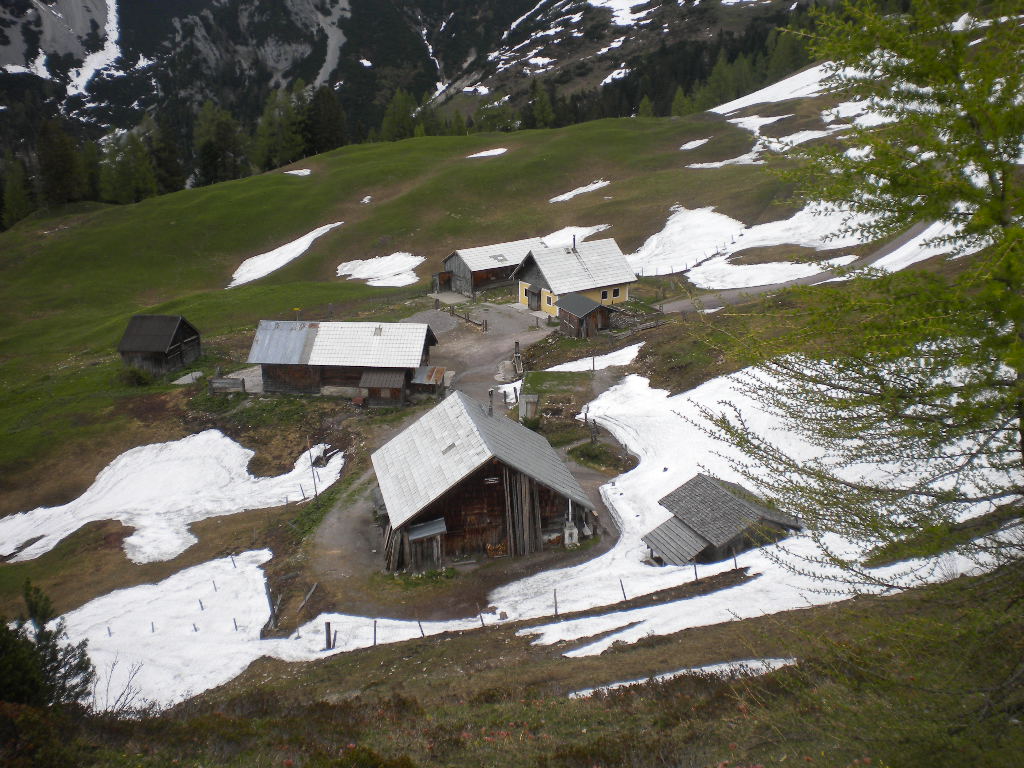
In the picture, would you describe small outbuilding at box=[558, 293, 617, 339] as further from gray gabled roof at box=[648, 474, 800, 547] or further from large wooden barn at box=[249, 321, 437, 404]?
gray gabled roof at box=[648, 474, 800, 547]

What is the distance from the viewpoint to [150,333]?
4875 centimetres

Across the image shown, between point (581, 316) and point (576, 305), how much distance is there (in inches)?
63.8

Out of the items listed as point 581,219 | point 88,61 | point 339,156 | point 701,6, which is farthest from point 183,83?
point 581,219

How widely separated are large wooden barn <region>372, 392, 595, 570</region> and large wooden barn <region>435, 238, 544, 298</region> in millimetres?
35814

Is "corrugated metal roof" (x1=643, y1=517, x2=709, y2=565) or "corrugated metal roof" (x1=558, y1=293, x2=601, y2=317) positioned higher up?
"corrugated metal roof" (x1=643, y1=517, x2=709, y2=565)

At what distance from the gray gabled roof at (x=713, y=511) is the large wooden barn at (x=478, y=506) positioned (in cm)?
372

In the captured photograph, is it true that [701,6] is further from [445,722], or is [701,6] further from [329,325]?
[445,722]

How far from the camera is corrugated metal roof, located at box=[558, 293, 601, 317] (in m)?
47.3

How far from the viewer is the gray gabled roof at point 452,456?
84.9 feet

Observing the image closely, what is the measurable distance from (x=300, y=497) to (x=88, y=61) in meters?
227

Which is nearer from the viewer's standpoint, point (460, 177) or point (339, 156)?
point (460, 177)

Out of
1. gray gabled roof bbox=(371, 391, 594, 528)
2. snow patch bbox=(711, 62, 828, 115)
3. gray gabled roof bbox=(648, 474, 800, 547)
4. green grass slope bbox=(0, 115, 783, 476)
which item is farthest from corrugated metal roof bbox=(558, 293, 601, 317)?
snow patch bbox=(711, 62, 828, 115)

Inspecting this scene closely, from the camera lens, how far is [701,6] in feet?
592

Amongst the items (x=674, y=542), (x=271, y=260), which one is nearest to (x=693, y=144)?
(x=271, y=260)
